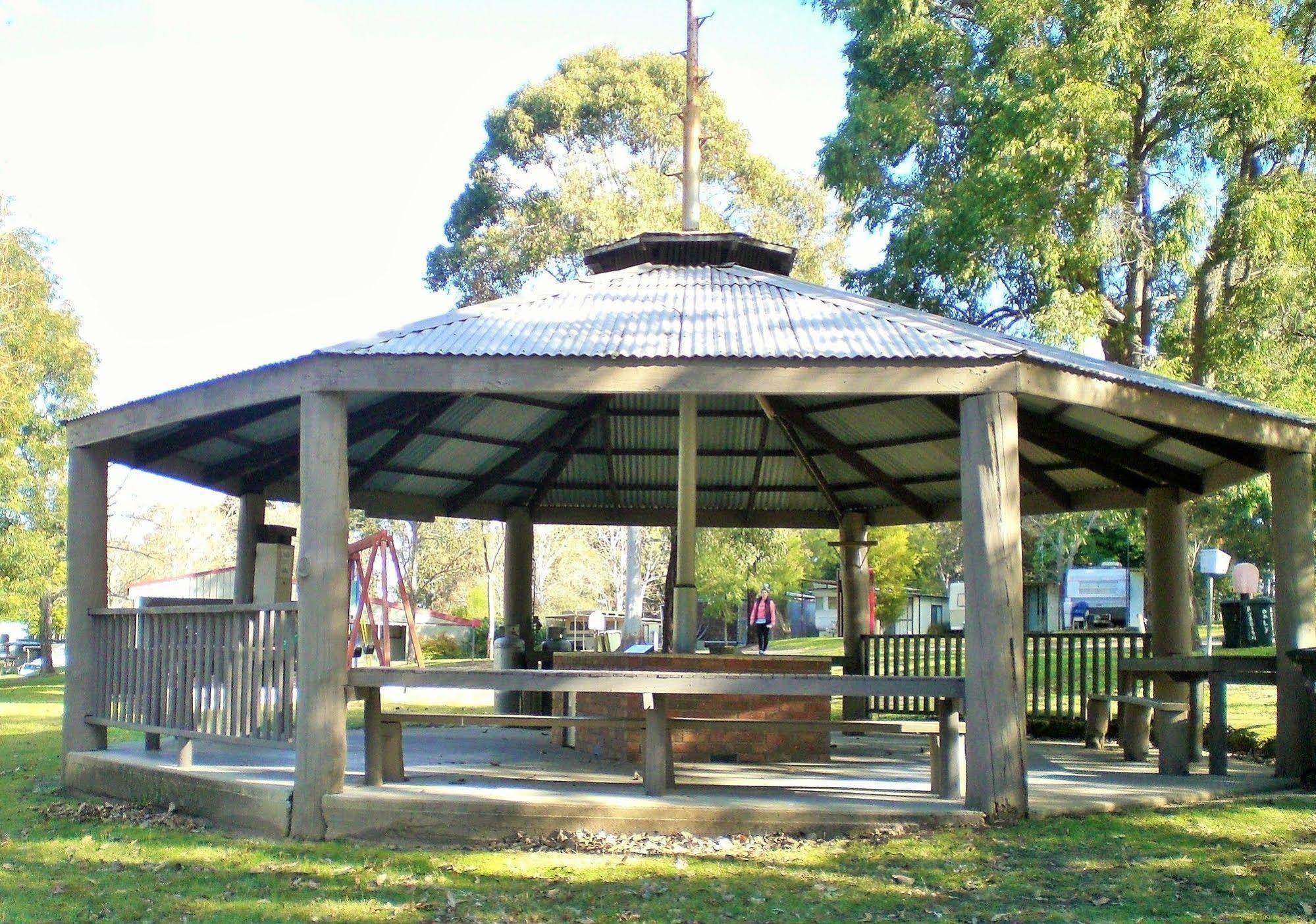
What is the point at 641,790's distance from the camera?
969 centimetres

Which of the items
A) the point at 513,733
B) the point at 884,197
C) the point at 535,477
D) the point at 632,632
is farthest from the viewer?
the point at 632,632

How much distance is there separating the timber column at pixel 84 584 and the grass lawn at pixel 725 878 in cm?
231

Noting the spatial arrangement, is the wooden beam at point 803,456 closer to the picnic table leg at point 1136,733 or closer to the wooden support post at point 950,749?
the picnic table leg at point 1136,733

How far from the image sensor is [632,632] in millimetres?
38750

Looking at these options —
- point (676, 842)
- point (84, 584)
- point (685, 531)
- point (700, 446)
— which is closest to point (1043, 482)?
point (700, 446)

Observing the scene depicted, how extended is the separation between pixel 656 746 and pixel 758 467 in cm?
759

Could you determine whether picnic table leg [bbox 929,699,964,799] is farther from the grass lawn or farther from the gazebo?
the grass lawn

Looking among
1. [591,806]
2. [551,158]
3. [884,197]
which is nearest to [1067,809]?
[591,806]

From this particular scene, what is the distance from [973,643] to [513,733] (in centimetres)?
741

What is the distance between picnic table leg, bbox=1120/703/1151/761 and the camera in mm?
12508

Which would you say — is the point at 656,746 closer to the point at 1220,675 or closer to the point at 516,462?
the point at 1220,675

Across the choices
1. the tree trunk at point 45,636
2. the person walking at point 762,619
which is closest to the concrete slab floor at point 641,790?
the person walking at point 762,619

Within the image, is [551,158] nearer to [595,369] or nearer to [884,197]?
[884,197]

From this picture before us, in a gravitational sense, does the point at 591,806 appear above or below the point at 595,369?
below
